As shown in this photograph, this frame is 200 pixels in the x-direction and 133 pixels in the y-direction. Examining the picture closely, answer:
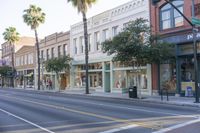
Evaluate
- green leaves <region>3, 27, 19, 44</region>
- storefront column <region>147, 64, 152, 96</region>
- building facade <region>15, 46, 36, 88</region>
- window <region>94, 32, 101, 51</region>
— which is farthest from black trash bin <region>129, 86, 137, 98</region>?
green leaves <region>3, 27, 19, 44</region>

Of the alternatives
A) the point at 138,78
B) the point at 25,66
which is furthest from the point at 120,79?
the point at 25,66

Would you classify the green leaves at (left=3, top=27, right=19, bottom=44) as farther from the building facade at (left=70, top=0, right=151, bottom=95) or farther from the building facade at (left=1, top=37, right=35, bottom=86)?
the building facade at (left=70, top=0, right=151, bottom=95)

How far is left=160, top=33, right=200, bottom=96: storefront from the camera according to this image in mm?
28188

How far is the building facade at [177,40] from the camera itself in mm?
28200

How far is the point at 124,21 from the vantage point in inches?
1441

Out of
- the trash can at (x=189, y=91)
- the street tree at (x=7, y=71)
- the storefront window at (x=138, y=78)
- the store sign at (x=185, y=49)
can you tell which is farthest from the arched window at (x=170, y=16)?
the street tree at (x=7, y=71)

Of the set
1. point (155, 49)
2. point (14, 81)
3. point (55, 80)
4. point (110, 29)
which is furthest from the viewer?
point (14, 81)

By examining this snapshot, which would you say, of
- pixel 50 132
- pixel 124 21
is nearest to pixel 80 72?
pixel 124 21

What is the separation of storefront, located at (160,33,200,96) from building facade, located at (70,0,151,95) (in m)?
3.76

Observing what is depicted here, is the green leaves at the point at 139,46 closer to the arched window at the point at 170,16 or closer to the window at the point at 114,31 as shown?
the arched window at the point at 170,16

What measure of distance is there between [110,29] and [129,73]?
19.6 feet

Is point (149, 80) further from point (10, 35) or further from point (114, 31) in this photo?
point (10, 35)

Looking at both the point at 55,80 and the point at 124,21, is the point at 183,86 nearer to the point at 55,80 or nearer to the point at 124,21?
the point at 124,21

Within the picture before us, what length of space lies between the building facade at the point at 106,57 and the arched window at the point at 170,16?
6.95 feet
